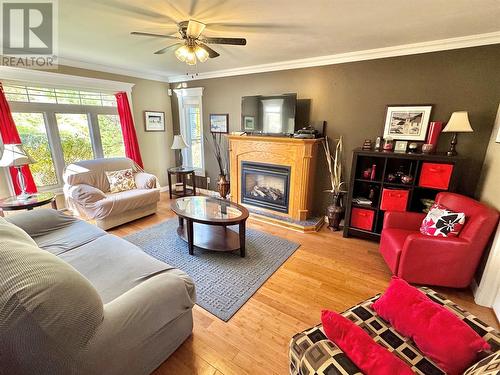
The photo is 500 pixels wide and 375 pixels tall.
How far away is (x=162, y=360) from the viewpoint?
1476mm

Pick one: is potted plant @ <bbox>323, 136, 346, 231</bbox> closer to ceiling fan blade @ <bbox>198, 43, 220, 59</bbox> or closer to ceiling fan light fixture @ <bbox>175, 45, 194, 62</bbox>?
ceiling fan blade @ <bbox>198, 43, 220, 59</bbox>

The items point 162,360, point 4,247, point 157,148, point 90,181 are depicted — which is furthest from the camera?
point 157,148

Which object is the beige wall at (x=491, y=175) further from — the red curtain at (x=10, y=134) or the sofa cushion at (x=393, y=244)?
Answer: the red curtain at (x=10, y=134)

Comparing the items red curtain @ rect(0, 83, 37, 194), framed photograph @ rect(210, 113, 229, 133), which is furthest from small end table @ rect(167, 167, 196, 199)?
red curtain @ rect(0, 83, 37, 194)

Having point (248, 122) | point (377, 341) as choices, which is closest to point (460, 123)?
point (377, 341)

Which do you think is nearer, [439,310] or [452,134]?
[439,310]

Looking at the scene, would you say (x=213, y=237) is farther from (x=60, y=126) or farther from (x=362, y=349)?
(x=60, y=126)

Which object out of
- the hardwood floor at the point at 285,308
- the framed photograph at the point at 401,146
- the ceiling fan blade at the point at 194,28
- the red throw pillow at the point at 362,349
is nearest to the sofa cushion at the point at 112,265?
the hardwood floor at the point at 285,308

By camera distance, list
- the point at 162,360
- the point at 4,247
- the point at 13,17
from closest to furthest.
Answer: the point at 4,247
the point at 162,360
the point at 13,17

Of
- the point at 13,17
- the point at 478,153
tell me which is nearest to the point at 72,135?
the point at 13,17

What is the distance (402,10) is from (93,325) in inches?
117

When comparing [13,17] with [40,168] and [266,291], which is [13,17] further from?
[266,291]

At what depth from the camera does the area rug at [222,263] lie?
2.06m

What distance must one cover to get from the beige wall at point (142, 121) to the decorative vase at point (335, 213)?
12.3 feet
